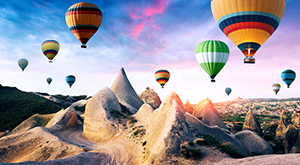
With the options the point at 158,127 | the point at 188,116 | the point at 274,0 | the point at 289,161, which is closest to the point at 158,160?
the point at 158,127

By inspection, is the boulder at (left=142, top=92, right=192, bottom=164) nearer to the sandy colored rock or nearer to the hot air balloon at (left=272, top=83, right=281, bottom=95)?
the sandy colored rock

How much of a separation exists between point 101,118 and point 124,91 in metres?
30.5

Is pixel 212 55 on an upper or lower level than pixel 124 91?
upper

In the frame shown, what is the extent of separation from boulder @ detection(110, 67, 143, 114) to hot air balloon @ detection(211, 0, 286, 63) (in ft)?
133

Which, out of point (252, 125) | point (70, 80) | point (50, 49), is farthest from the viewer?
point (70, 80)

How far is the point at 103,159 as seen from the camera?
24.2 m

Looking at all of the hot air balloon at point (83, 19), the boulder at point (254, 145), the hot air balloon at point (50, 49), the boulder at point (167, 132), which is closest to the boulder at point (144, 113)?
the boulder at point (167, 132)

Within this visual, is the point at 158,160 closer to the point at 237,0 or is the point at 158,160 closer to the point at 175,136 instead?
the point at 175,136

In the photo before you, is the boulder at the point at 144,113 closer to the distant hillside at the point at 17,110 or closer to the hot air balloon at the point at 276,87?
the distant hillside at the point at 17,110

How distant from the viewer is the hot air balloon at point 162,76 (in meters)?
60.9

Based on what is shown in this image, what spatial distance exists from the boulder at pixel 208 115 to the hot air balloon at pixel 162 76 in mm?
25479

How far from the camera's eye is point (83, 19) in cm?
3691

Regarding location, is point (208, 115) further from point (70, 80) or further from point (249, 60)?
point (70, 80)

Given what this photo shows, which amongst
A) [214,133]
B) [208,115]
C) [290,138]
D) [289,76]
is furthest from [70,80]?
[289,76]
